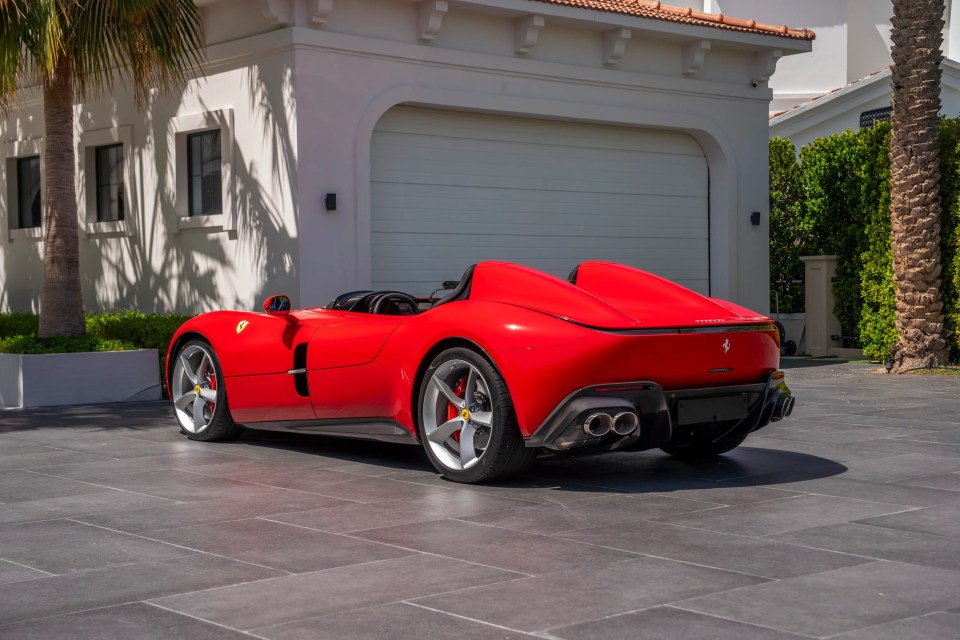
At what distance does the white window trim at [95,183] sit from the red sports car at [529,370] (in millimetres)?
7382

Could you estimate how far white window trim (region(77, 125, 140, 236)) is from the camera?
14.7 m

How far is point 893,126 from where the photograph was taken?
567 inches

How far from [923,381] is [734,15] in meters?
17.2

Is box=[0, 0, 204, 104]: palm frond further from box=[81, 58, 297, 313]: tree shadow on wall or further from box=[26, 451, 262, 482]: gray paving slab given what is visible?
box=[26, 451, 262, 482]: gray paving slab

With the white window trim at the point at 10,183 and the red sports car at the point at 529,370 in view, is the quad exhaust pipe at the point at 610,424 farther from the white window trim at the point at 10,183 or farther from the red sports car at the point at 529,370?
the white window trim at the point at 10,183

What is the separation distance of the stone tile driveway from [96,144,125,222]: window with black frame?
23.3 feet

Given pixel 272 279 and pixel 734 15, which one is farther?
pixel 734 15

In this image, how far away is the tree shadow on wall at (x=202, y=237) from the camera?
12.7 m

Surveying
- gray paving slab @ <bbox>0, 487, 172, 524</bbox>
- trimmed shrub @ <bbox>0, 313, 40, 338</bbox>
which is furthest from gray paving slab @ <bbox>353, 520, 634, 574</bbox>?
trimmed shrub @ <bbox>0, 313, 40, 338</bbox>

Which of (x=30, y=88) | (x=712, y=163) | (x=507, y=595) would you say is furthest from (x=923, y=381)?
(x=30, y=88)

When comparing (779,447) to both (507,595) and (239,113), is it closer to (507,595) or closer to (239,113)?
(507,595)

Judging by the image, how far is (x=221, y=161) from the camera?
13508mm

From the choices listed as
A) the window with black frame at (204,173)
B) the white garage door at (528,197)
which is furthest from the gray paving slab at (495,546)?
the window with black frame at (204,173)

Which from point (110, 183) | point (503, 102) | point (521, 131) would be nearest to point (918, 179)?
point (521, 131)
